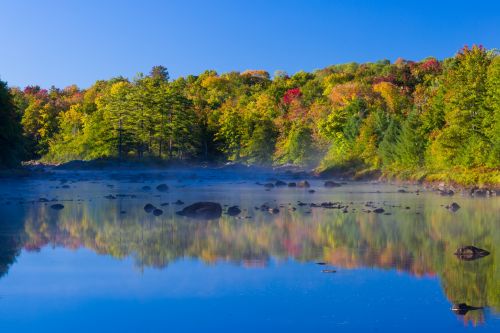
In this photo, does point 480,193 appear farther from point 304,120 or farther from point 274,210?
point 304,120

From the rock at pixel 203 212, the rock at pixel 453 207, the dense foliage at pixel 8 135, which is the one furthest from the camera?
the dense foliage at pixel 8 135

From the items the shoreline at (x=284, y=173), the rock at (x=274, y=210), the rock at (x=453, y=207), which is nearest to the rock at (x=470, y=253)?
the rock at (x=274, y=210)

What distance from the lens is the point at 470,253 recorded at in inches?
507

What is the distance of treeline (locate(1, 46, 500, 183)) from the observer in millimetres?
39188

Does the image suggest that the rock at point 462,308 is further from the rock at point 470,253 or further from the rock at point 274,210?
the rock at point 274,210

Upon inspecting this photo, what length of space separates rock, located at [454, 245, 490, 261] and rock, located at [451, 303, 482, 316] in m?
4.00

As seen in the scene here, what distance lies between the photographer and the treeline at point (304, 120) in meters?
39.2

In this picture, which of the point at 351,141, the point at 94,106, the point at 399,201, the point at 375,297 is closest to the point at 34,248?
the point at 375,297

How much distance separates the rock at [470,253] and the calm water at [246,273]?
0.24 metres

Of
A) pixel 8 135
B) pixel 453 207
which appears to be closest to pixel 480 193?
pixel 453 207

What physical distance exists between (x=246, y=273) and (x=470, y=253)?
5.10m

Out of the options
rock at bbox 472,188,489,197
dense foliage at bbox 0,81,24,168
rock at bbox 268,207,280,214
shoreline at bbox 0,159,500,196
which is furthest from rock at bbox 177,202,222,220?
dense foliage at bbox 0,81,24,168

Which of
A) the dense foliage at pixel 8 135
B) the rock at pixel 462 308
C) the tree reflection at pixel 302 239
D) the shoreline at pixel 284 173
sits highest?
the dense foliage at pixel 8 135

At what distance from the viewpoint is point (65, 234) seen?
54.2 feet
